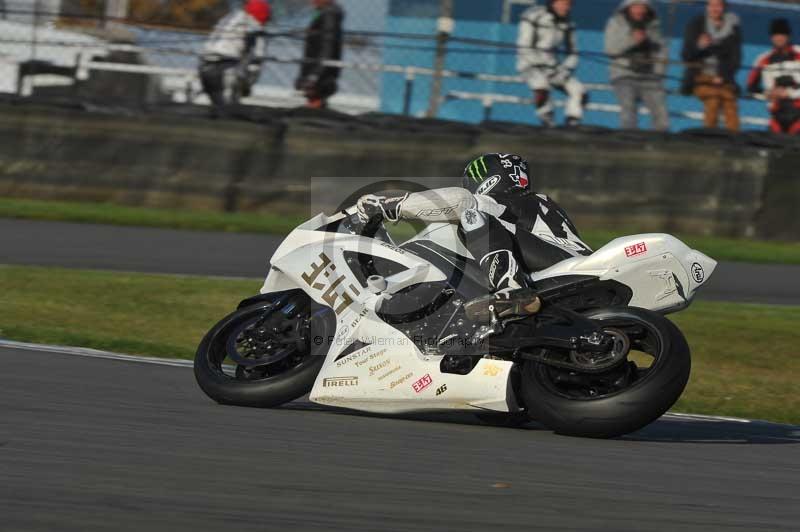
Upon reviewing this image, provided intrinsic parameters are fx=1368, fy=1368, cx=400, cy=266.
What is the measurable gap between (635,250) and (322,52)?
31.3 feet

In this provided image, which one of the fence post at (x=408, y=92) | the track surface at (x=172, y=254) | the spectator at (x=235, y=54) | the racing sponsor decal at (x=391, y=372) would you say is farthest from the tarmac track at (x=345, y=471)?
the fence post at (x=408, y=92)

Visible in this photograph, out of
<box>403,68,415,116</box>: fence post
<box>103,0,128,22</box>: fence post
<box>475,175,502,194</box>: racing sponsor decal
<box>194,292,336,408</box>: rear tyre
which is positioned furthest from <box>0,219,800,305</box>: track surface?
<box>475,175,502,194</box>: racing sponsor decal

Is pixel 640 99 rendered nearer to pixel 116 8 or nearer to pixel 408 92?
pixel 408 92

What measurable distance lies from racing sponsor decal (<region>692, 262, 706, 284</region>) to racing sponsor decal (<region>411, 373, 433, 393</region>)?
4.02 feet

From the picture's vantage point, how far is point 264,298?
20.9 feet

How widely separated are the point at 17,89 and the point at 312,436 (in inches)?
450

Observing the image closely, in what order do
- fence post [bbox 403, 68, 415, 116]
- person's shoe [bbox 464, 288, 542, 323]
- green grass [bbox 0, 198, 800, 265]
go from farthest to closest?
fence post [bbox 403, 68, 415, 116] < green grass [bbox 0, 198, 800, 265] < person's shoe [bbox 464, 288, 542, 323]

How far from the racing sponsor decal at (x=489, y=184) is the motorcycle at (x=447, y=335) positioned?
12.1 inches

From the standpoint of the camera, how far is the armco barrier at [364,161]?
1386 centimetres

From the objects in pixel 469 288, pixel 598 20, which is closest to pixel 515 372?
pixel 469 288

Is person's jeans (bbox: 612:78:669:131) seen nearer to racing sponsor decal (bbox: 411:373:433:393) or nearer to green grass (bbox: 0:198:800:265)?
green grass (bbox: 0:198:800:265)

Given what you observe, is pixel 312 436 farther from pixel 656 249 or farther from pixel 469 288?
pixel 656 249

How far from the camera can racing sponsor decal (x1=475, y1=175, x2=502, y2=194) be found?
6387 mm

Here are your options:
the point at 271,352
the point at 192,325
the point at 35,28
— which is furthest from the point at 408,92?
the point at 271,352
